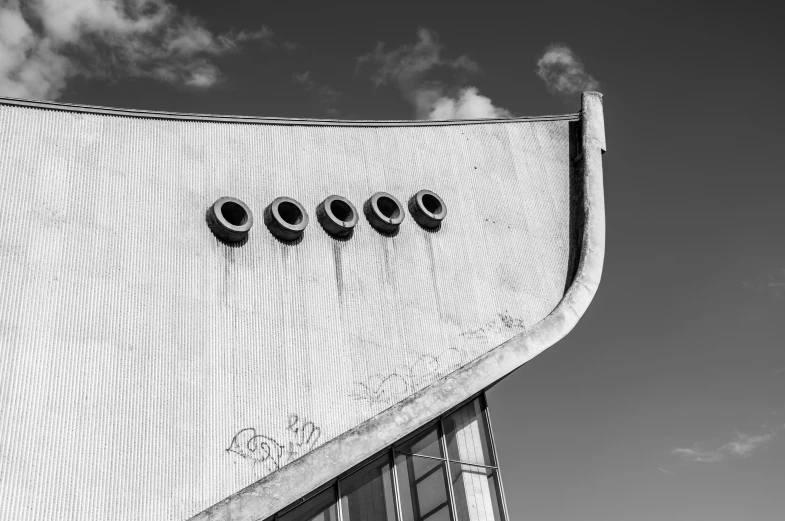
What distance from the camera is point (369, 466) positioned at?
1402cm

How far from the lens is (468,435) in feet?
51.7

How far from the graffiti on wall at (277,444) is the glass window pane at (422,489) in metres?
2.18

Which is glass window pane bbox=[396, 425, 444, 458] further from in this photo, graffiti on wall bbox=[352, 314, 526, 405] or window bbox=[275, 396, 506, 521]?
graffiti on wall bbox=[352, 314, 526, 405]

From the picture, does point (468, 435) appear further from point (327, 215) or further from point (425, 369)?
point (327, 215)

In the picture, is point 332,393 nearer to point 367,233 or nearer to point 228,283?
point 228,283

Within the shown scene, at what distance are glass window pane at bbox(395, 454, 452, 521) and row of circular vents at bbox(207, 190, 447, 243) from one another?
15.1 ft

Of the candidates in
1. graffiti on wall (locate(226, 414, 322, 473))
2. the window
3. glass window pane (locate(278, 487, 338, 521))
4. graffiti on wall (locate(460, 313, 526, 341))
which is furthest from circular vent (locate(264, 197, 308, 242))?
glass window pane (locate(278, 487, 338, 521))

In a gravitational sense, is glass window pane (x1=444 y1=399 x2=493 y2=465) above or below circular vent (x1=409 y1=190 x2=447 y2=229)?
below

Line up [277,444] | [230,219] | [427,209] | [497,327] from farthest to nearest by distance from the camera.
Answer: [427,209], [497,327], [230,219], [277,444]

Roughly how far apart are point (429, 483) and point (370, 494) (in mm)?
1358

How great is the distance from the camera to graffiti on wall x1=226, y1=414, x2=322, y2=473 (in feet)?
40.4

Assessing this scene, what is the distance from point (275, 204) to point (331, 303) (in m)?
2.13

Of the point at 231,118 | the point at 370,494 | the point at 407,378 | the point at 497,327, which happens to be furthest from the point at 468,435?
the point at 231,118

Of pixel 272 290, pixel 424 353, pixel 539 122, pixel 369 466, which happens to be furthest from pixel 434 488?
pixel 539 122
